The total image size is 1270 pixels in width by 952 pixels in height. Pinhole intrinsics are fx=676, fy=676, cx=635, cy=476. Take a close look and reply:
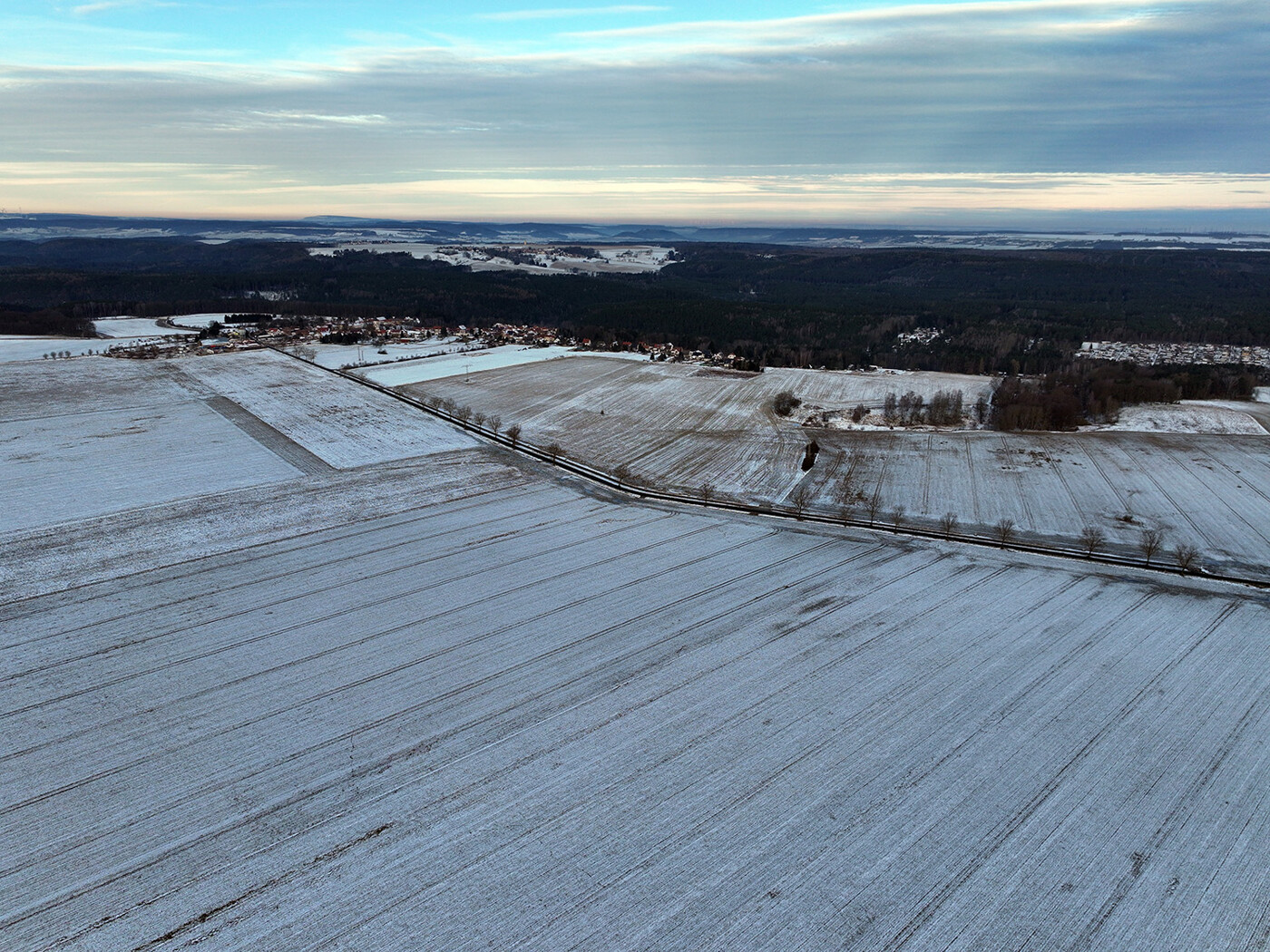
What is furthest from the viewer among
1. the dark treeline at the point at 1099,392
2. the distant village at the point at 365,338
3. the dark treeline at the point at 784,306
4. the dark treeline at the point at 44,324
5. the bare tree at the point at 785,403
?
the dark treeline at the point at 784,306

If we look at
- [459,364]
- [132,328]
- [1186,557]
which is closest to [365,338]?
[459,364]

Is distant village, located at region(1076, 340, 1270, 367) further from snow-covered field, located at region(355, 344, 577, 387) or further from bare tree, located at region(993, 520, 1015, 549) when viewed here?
snow-covered field, located at region(355, 344, 577, 387)

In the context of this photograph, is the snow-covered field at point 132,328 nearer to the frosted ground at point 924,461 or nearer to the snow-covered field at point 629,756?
the frosted ground at point 924,461

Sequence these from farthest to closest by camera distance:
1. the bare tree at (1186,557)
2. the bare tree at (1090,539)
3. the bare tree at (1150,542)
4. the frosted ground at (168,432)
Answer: the frosted ground at (168,432) → the bare tree at (1090,539) → the bare tree at (1150,542) → the bare tree at (1186,557)

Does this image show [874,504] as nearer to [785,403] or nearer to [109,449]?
[785,403]

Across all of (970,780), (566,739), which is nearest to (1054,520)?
(970,780)

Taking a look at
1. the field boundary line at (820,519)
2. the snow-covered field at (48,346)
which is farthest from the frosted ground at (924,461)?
the snow-covered field at (48,346)

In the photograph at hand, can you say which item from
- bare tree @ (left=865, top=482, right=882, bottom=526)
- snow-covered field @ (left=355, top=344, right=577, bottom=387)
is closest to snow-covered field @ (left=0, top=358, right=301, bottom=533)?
snow-covered field @ (left=355, top=344, right=577, bottom=387)
